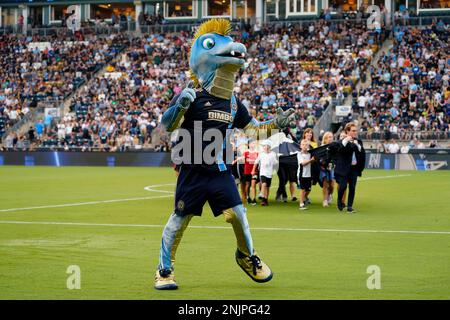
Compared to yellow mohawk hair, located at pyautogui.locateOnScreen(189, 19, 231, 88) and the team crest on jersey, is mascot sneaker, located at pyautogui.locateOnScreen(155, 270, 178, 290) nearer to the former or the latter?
the team crest on jersey

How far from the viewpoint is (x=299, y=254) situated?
38.3ft

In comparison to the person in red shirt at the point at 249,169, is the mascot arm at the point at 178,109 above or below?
above

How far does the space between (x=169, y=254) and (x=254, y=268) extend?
36.8 inches

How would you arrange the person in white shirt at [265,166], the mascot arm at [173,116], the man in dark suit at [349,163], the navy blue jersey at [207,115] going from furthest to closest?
the person in white shirt at [265,166]
the man in dark suit at [349,163]
the navy blue jersey at [207,115]
the mascot arm at [173,116]

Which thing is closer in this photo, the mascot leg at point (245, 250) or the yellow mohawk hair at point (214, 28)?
the mascot leg at point (245, 250)

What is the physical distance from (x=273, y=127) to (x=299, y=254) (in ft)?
8.33

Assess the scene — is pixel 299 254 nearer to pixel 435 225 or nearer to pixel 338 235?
pixel 338 235

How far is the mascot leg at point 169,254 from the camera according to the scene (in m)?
8.88

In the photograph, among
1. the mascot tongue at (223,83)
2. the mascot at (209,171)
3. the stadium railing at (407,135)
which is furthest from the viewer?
the stadium railing at (407,135)

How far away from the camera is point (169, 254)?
29.9 ft

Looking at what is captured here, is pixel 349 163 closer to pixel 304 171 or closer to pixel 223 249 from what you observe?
pixel 304 171

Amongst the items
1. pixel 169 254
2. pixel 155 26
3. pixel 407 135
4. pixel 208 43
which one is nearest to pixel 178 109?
pixel 208 43

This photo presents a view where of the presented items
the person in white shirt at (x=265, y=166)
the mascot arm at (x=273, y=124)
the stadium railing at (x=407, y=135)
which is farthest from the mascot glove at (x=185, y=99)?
the stadium railing at (x=407, y=135)

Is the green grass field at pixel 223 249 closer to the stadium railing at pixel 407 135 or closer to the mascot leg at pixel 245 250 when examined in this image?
the mascot leg at pixel 245 250
